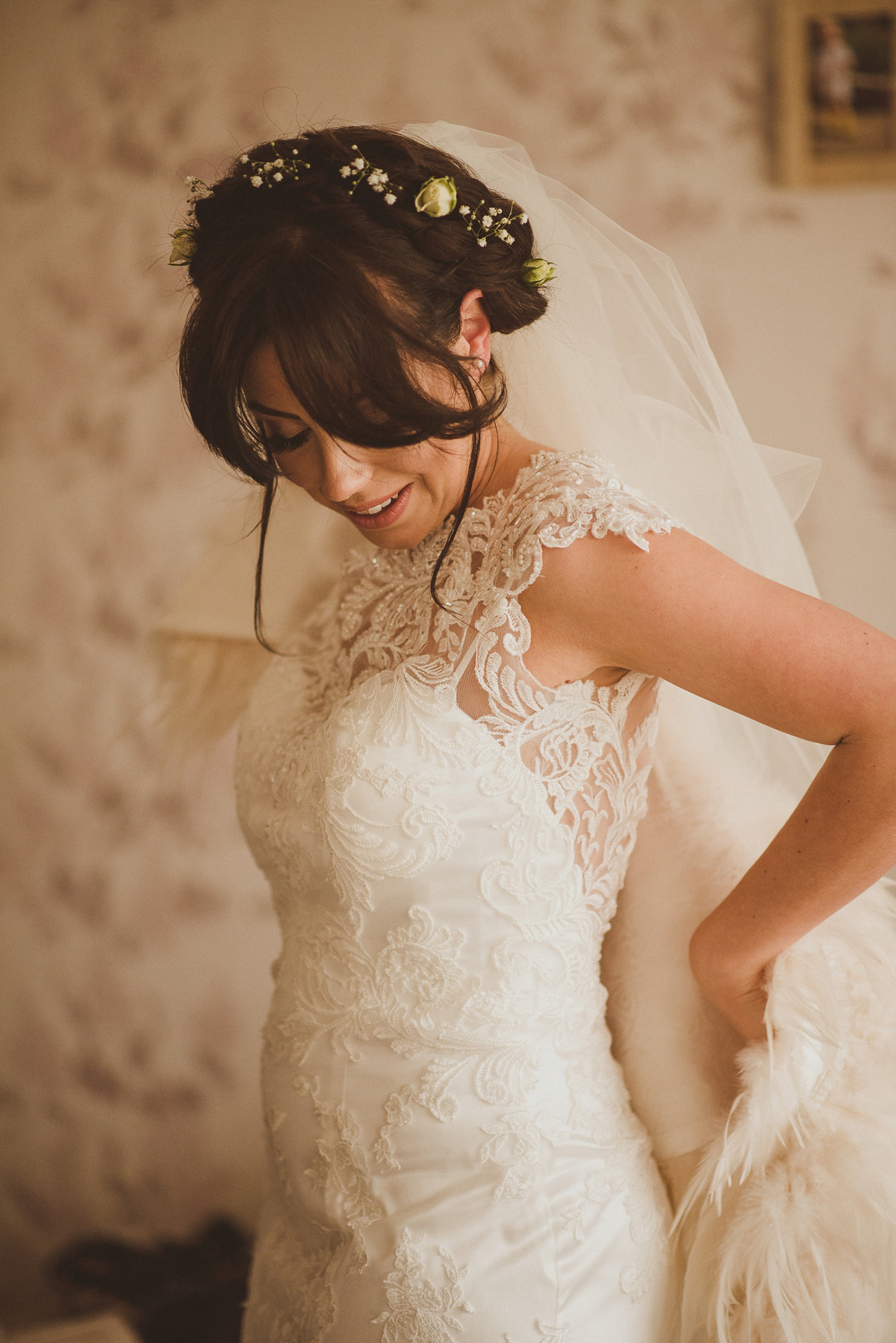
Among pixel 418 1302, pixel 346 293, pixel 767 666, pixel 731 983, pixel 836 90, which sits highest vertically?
pixel 836 90

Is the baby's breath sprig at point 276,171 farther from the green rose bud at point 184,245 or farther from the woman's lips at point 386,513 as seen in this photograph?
the woman's lips at point 386,513

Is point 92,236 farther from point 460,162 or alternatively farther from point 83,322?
point 460,162

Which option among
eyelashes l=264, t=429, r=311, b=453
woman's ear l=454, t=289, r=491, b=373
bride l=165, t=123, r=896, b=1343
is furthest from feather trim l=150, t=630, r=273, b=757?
woman's ear l=454, t=289, r=491, b=373

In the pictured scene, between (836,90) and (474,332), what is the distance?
98 cm

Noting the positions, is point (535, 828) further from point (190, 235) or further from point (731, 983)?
point (190, 235)

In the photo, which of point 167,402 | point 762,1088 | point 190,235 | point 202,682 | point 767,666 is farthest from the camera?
point 167,402

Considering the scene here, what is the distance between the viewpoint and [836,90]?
4.66ft

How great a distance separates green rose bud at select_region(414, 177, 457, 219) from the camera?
80cm

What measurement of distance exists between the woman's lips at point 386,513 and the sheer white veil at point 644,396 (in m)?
0.19

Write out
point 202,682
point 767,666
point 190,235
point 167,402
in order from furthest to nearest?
1. point 167,402
2. point 202,682
3. point 190,235
4. point 767,666

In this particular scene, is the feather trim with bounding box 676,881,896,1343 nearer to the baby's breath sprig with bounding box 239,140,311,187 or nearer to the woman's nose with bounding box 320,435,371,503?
the woman's nose with bounding box 320,435,371,503

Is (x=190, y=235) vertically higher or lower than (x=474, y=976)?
higher

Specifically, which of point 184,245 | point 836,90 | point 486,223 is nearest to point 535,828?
point 486,223

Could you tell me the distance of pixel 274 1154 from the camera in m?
0.98
